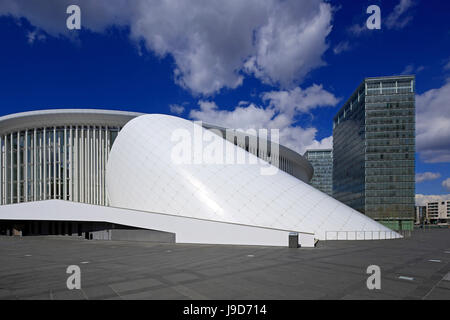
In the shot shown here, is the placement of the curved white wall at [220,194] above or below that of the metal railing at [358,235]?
above

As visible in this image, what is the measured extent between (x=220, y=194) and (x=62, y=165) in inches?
1040

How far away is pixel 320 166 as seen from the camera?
457ft

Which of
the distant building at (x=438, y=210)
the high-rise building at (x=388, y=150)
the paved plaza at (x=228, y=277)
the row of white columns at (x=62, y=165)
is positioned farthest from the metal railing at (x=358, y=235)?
the distant building at (x=438, y=210)

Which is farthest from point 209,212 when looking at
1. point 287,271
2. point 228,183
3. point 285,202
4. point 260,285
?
point 260,285

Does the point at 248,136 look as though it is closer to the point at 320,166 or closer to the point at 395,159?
the point at 395,159

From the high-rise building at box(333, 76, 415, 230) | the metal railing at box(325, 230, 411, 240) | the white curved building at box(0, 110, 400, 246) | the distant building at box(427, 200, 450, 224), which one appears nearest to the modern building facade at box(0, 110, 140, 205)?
the white curved building at box(0, 110, 400, 246)

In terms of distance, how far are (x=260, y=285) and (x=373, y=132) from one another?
244 ft

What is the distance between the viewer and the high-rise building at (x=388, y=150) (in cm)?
6781

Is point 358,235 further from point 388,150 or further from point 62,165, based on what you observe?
point 388,150

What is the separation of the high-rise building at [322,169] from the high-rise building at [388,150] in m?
64.1

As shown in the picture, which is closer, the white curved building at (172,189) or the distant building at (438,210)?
the white curved building at (172,189)

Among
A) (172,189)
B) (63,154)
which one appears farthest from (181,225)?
(63,154)

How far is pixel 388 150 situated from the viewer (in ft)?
227

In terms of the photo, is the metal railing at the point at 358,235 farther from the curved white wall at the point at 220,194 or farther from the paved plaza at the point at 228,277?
the paved plaza at the point at 228,277
